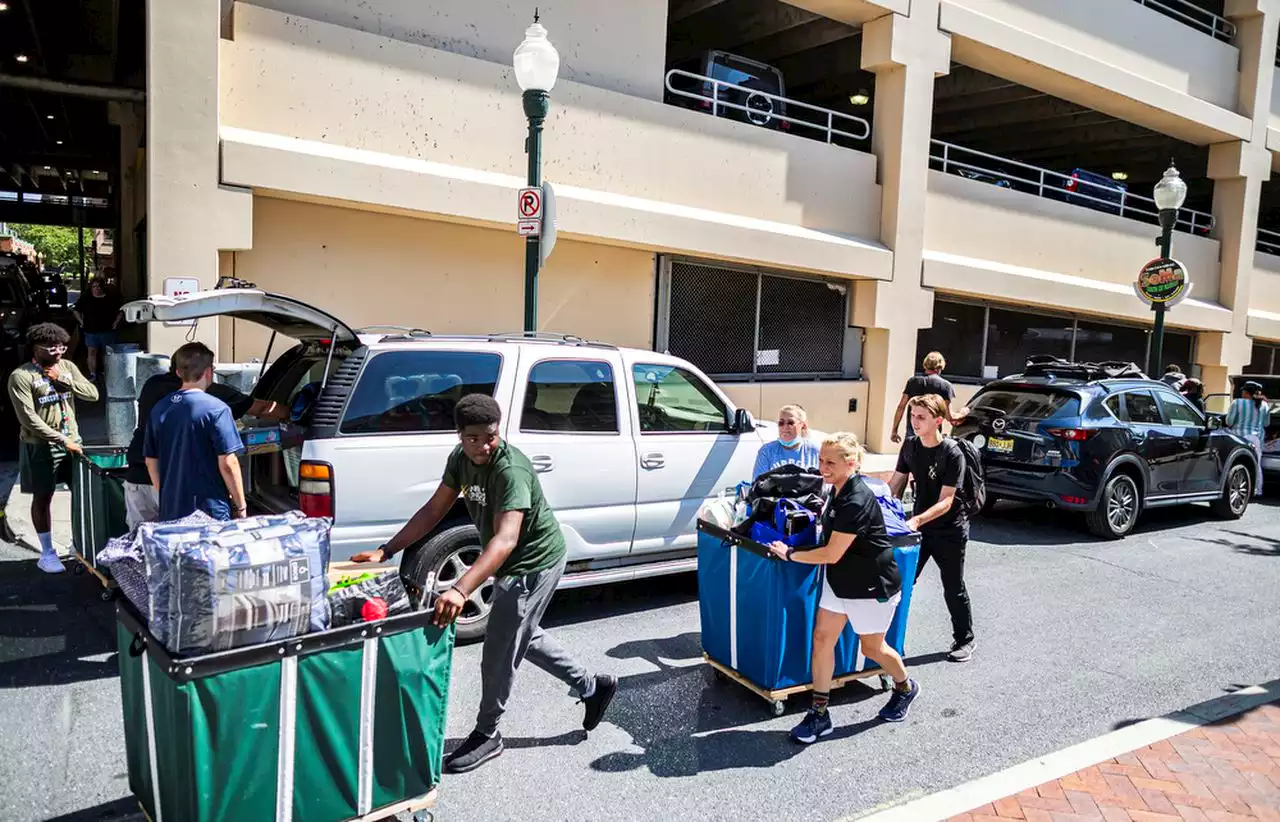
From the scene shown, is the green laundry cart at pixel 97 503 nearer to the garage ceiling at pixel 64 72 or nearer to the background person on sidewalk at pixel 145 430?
the background person on sidewalk at pixel 145 430

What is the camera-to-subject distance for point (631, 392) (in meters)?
6.64

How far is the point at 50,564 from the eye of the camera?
6.88m

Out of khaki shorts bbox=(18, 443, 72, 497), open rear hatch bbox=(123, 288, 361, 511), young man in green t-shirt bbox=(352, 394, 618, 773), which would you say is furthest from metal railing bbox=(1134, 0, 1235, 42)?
khaki shorts bbox=(18, 443, 72, 497)

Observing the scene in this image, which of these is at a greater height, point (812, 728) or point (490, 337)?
point (490, 337)

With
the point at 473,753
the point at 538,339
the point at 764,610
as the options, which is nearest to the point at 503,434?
the point at 538,339

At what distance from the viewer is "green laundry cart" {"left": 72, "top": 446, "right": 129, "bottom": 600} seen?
602cm

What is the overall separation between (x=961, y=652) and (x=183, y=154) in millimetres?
7800

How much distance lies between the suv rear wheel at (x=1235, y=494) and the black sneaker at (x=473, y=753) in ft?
34.1

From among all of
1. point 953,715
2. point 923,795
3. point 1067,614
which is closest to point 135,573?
point 923,795

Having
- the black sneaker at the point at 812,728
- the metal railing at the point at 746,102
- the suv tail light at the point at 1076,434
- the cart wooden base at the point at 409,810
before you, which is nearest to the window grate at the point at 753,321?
the metal railing at the point at 746,102

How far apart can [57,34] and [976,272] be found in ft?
50.6

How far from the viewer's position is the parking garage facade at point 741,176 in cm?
955

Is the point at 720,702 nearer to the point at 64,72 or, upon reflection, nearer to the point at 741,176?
the point at 741,176

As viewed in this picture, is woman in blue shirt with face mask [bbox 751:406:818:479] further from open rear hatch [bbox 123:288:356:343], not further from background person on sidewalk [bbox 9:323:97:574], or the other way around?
background person on sidewalk [bbox 9:323:97:574]
